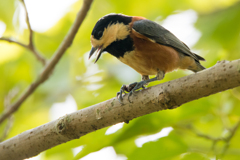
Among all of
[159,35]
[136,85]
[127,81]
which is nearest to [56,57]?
[127,81]

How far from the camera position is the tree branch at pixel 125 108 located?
222 cm

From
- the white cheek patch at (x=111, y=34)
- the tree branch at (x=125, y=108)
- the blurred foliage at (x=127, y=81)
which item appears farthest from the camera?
the white cheek patch at (x=111, y=34)

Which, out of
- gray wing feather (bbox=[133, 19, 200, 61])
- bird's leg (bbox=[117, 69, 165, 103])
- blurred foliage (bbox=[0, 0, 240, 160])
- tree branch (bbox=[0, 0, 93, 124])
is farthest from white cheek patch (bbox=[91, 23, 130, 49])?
bird's leg (bbox=[117, 69, 165, 103])

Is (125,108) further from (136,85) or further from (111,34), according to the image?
(111,34)

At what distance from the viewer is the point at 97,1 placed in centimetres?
502

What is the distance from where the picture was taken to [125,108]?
2715mm

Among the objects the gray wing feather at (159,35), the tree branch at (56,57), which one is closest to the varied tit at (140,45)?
the gray wing feather at (159,35)

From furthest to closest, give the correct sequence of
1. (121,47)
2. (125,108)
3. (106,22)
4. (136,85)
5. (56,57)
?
1. (106,22)
2. (56,57)
3. (121,47)
4. (136,85)
5. (125,108)

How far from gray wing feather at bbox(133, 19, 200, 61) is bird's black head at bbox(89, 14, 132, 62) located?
0.61ft

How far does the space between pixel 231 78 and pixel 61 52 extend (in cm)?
251

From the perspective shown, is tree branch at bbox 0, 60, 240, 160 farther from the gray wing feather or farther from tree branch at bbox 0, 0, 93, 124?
the gray wing feather

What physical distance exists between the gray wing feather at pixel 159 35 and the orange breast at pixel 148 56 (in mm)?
66

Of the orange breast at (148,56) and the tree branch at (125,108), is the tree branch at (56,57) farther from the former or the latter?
the tree branch at (125,108)

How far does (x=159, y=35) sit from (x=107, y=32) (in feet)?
2.36
